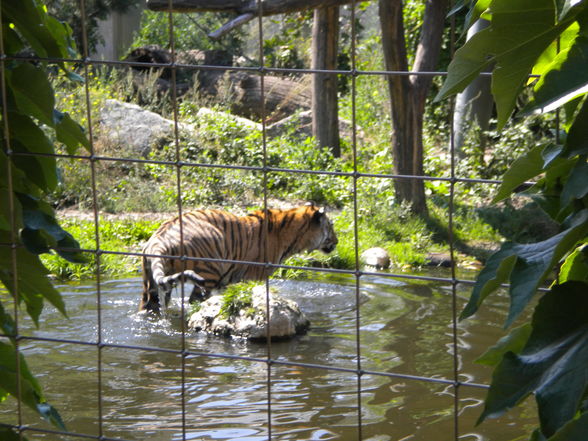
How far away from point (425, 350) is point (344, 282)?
7.08ft

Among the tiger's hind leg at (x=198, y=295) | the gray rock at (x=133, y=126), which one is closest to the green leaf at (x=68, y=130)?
the tiger's hind leg at (x=198, y=295)

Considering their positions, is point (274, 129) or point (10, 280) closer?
point (10, 280)

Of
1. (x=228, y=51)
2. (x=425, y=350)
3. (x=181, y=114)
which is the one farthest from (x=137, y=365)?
(x=228, y=51)

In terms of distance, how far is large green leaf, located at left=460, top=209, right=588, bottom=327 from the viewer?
118 centimetres

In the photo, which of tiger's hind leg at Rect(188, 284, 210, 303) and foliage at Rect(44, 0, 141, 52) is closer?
tiger's hind leg at Rect(188, 284, 210, 303)

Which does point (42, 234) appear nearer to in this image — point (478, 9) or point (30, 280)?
point (30, 280)

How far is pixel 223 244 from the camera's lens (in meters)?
6.86

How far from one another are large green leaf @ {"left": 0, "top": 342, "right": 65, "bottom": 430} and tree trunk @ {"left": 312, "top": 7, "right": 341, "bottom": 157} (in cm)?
800

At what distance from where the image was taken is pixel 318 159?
32.5ft

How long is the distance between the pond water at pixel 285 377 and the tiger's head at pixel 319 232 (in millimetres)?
590

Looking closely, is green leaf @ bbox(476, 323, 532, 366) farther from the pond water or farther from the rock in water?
the rock in water

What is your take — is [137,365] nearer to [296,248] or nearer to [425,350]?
[425,350]

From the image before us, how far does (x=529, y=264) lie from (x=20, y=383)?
4.26ft

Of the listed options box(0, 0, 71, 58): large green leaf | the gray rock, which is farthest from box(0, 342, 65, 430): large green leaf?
the gray rock
